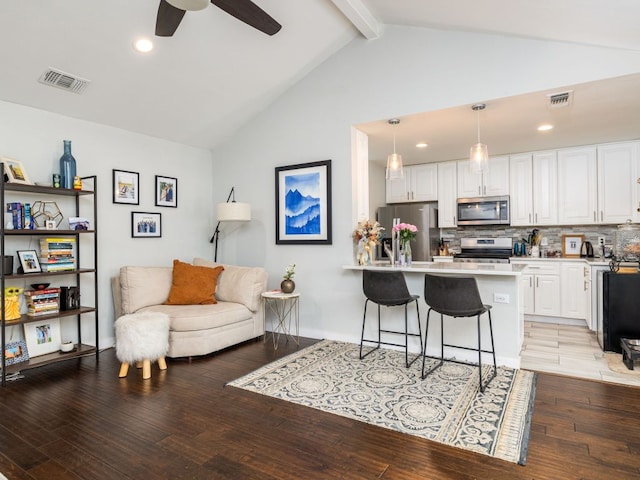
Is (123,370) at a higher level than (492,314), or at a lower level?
lower

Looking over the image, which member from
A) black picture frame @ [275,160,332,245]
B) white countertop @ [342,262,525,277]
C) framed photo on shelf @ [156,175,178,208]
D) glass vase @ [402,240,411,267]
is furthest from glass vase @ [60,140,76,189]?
glass vase @ [402,240,411,267]

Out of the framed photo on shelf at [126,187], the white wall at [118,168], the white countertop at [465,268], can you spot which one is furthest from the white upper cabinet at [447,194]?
the framed photo on shelf at [126,187]

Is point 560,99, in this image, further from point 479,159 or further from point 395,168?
point 395,168

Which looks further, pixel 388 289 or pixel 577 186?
pixel 577 186

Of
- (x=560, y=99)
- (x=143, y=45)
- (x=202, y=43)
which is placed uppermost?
(x=202, y=43)

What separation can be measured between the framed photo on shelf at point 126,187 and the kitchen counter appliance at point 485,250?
456 cm

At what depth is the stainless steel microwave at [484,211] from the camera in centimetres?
562

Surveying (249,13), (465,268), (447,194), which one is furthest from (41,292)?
(447,194)

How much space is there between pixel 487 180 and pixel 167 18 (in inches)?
189

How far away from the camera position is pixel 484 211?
227 inches

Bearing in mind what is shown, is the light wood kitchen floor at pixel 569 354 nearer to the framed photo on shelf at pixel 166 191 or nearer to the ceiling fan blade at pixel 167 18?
the ceiling fan blade at pixel 167 18

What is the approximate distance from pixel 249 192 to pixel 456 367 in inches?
130

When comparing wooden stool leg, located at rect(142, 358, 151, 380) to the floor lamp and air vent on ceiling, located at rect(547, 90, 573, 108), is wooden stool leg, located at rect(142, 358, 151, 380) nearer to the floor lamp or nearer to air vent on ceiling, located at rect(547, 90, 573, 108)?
the floor lamp

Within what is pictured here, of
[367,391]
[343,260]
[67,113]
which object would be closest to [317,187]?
[343,260]
